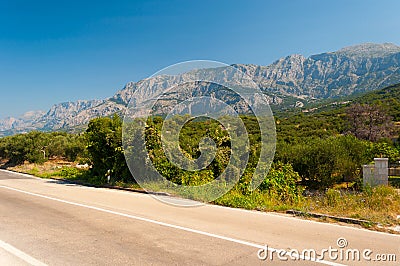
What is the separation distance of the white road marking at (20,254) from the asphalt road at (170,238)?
15 mm

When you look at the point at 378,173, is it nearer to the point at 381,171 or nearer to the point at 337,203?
the point at 381,171

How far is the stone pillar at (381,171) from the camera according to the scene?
468 inches

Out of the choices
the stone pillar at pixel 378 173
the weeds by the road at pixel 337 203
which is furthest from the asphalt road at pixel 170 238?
the stone pillar at pixel 378 173

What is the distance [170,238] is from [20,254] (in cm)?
247

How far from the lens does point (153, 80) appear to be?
8.90 meters

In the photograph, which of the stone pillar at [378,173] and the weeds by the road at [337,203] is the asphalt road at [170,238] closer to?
the weeds by the road at [337,203]

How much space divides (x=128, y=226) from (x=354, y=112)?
43077mm

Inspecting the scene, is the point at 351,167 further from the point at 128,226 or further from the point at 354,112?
the point at 354,112

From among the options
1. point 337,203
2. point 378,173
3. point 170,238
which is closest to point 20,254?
point 170,238

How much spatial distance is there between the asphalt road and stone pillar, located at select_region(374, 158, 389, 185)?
6.87 metres

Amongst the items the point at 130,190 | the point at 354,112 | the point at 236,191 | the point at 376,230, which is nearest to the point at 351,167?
the point at 236,191

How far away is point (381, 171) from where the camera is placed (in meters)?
12.0

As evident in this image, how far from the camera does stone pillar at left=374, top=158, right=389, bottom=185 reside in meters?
11.9

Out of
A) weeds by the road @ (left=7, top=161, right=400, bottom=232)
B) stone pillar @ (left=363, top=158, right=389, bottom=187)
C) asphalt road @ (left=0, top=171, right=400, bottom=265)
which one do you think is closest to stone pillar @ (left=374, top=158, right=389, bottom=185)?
stone pillar @ (left=363, top=158, right=389, bottom=187)
